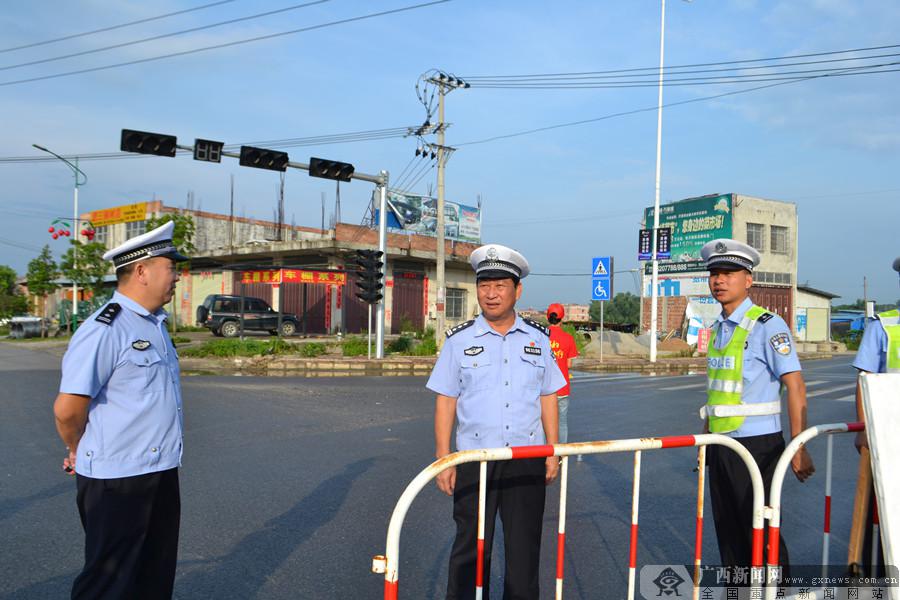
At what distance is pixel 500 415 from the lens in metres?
3.34

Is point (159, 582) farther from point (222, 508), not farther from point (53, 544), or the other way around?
point (222, 508)

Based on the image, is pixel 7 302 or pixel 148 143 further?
pixel 7 302

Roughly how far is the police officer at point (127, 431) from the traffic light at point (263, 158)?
14.2 m

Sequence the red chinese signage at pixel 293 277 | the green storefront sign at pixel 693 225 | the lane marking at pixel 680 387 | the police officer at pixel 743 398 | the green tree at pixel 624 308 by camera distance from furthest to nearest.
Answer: the green tree at pixel 624 308
the green storefront sign at pixel 693 225
the red chinese signage at pixel 293 277
the lane marking at pixel 680 387
the police officer at pixel 743 398

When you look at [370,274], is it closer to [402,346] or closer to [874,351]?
[402,346]

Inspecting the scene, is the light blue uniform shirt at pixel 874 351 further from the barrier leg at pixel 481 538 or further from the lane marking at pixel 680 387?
the lane marking at pixel 680 387

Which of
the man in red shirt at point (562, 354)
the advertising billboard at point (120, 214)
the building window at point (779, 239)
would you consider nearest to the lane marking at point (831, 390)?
the man in red shirt at point (562, 354)

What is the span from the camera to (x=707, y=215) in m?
40.8

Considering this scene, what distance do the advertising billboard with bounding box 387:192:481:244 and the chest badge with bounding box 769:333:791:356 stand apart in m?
32.0

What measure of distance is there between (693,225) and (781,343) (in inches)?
1583

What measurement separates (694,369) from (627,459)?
16.6m

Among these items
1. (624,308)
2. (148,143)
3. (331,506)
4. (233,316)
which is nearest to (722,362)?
(331,506)

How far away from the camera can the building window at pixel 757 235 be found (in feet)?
134

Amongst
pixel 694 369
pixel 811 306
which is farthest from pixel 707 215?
pixel 694 369
